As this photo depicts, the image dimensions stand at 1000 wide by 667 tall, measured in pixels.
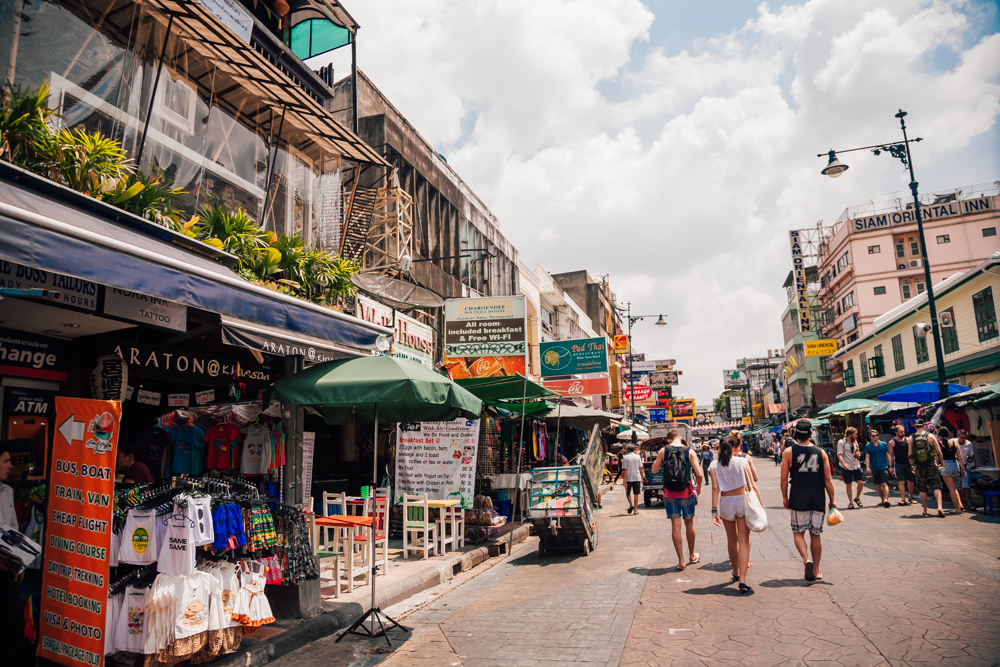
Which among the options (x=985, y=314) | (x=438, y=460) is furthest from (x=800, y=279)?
(x=438, y=460)

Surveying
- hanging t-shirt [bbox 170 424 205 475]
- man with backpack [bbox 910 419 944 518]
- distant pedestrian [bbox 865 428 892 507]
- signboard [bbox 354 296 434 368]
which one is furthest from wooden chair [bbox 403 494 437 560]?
distant pedestrian [bbox 865 428 892 507]

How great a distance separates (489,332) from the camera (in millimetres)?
17047

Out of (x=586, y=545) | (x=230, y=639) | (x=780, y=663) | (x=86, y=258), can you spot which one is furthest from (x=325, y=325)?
(x=586, y=545)

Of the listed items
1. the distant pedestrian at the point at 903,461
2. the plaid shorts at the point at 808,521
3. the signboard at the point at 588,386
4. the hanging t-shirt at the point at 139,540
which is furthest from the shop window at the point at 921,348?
the hanging t-shirt at the point at 139,540

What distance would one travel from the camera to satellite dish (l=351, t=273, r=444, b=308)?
45.0 feet

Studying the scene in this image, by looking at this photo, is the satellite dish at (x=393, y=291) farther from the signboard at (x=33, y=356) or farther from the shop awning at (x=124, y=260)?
the signboard at (x=33, y=356)

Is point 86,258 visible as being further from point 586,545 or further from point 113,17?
point 586,545

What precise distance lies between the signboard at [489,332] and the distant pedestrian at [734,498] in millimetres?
9180

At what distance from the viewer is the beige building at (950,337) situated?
20.9 m

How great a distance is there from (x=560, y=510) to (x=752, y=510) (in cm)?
359

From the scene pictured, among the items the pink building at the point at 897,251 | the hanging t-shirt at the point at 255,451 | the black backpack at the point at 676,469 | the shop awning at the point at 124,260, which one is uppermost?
the pink building at the point at 897,251

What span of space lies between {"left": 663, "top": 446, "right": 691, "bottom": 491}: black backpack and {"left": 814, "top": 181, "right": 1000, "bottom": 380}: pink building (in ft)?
123

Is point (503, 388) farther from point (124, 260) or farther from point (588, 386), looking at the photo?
point (588, 386)

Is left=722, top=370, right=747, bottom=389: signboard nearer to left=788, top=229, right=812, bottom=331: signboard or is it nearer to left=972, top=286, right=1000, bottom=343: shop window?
left=788, top=229, right=812, bottom=331: signboard
